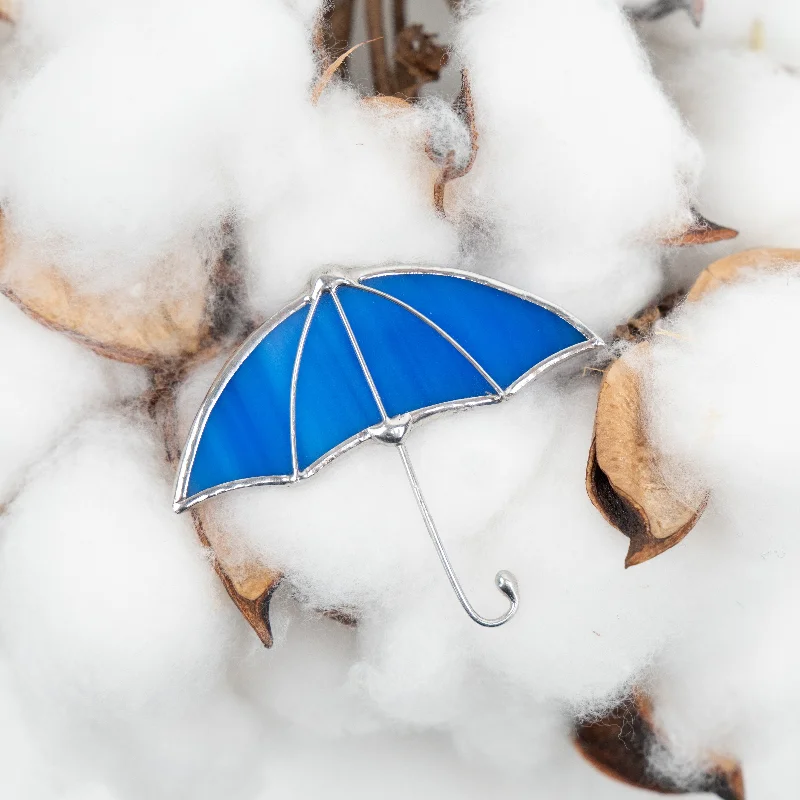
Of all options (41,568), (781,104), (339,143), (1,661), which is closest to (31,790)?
(1,661)

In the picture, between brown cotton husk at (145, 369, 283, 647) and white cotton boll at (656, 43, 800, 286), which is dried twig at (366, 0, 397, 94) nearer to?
white cotton boll at (656, 43, 800, 286)

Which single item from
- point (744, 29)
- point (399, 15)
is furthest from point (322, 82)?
point (744, 29)

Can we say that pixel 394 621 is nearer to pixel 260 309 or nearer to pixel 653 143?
pixel 260 309

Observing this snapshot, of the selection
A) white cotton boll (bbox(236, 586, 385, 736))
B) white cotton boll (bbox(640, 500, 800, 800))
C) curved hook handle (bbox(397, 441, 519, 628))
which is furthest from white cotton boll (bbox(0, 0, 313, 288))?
white cotton boll (bbox(640, 500, 800, 800))

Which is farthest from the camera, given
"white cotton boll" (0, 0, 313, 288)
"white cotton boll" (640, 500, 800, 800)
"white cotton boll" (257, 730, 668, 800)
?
"white cotton boll" (257, 730, 668, 800)

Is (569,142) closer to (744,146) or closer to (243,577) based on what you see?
(744,146)

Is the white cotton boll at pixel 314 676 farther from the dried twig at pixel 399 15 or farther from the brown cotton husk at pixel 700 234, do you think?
the dried twig at pixel 399 15

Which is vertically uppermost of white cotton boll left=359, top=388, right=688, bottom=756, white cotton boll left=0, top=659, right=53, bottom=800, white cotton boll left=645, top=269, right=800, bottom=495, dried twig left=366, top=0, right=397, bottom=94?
dried twig left=366, top=0, right=397, bottom=94
